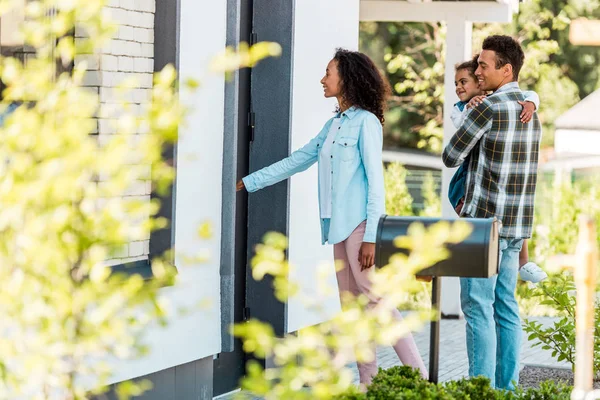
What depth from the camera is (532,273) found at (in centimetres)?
594

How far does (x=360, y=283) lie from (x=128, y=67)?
1.64 m

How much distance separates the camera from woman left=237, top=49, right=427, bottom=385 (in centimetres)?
558

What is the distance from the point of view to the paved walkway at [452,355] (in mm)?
7334

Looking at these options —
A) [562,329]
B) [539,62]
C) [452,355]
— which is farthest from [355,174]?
[539,62]

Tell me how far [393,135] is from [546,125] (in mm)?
5280

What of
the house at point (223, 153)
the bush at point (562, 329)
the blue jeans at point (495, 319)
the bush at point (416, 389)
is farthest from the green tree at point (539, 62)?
the bush at point (416, 389)

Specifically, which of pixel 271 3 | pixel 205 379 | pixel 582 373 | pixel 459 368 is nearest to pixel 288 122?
pixel 271 3

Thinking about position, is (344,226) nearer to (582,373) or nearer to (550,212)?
(582,373)

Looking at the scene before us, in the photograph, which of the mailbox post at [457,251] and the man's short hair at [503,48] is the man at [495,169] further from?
the mailbox post at [457,251]

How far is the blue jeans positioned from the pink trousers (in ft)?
1.03

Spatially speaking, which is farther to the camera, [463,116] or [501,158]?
[463,116]

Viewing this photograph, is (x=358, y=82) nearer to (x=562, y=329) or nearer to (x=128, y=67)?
(x=128, y=67)

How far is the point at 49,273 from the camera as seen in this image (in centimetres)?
275

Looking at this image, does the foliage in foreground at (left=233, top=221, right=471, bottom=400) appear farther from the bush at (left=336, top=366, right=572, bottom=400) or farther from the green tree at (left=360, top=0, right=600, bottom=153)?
the green tree at (left=360, top=0, right=600, bottom=153)
